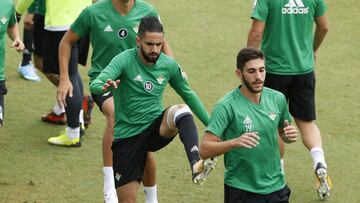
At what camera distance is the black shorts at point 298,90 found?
9.16 meters

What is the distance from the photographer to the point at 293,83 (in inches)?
364

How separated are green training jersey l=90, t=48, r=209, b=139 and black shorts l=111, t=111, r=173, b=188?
0.05 m

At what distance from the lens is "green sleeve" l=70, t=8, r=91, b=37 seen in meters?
8.75

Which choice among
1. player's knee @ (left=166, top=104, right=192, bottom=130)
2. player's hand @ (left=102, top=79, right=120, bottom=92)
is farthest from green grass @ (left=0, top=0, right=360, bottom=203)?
player's hand @ (left=102, top=79, right=120, bottom=92)

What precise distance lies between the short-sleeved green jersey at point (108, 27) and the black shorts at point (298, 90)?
1380 mm

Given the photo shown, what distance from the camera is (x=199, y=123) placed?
11016 millimetres

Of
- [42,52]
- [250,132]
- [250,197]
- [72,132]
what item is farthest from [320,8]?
[42,52]

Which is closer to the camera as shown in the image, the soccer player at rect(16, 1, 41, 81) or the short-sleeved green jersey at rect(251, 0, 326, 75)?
the short-sleeved green jersey at rect(251, 0, 326, 75)

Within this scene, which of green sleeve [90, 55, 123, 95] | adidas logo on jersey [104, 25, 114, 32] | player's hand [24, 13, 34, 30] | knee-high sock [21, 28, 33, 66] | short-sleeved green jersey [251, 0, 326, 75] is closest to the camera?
green sleeve [90, 55, 123, 95]

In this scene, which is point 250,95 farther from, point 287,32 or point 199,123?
point 199,123

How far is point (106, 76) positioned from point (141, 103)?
49cm

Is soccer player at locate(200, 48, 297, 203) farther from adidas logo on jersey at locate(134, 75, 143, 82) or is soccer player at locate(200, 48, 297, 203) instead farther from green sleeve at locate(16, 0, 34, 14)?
green sleeve at locate(16, 0, 34, 14)

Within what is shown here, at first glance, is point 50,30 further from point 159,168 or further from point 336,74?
point 336,74

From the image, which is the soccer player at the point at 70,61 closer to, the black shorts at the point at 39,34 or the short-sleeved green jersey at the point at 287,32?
the black shorts at the point at 39,34
